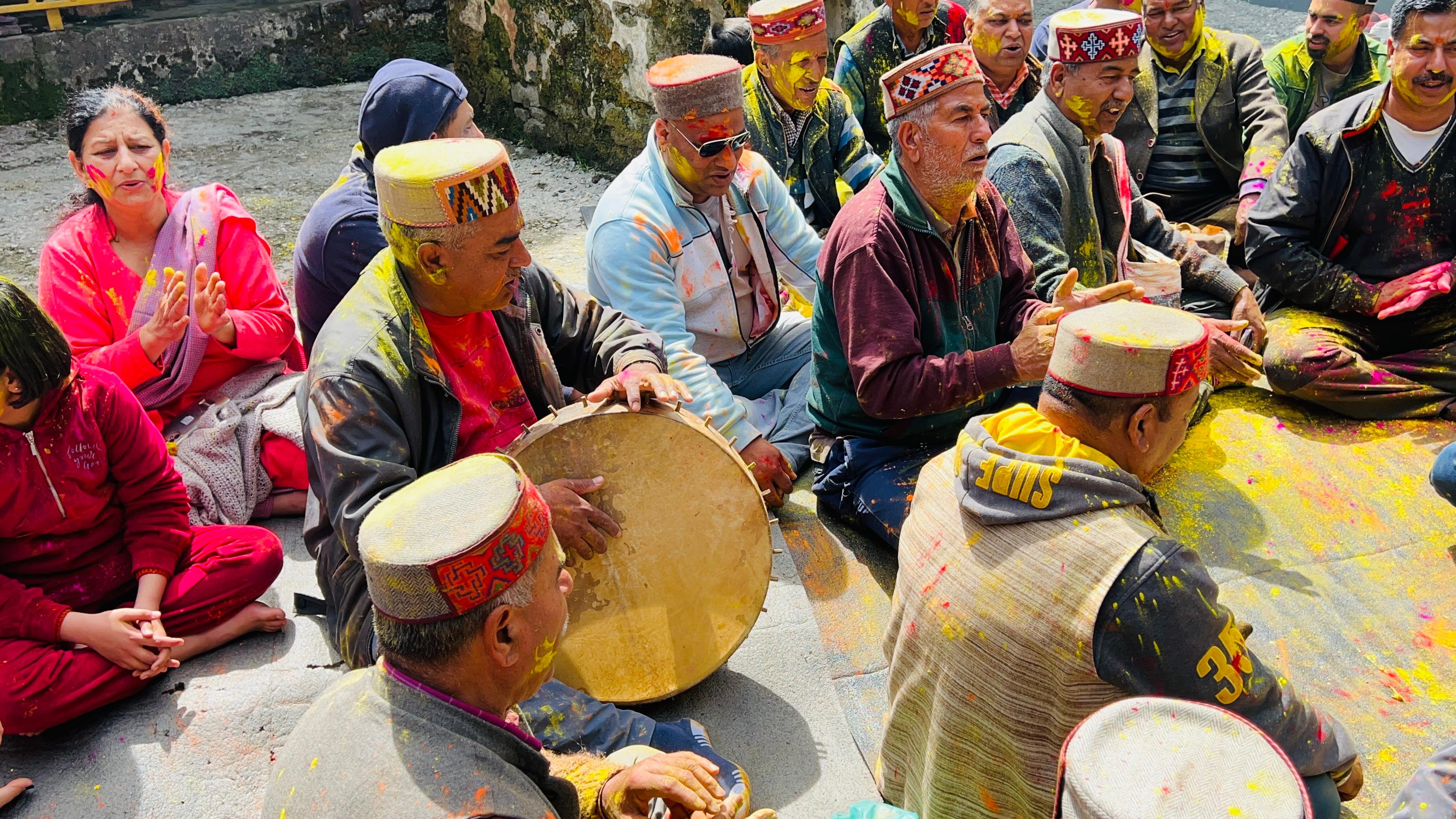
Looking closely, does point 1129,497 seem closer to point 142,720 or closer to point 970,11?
point 142,720

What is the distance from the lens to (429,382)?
3.00 meters

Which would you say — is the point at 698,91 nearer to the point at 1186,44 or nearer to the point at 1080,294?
the point at 1080,294

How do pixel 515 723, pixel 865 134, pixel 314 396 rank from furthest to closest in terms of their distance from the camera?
pixel 865 134 → pixel 314 396 → pixel 515 723

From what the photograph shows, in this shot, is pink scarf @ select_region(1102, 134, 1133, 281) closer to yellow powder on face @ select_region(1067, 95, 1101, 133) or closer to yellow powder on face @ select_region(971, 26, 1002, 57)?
yellow powder on face @ select_region(1067, 95, 1101, 133)

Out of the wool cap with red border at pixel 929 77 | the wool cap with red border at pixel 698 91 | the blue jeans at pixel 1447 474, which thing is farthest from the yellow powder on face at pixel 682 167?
the blue jeans at pixel 1447 474

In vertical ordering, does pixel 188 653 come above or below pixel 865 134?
below

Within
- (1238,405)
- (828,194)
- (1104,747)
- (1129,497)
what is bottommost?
(1238,405)

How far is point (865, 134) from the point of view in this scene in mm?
6598

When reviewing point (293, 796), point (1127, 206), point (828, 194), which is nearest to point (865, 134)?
point (828, 194)

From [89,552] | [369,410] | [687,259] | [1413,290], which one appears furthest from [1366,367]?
[89,552]

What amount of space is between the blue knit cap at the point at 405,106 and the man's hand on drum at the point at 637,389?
5.49 ft

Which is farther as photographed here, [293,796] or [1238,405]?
[1238,405]

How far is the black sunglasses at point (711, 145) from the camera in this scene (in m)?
4.26

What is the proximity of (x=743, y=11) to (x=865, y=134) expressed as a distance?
1277mm
